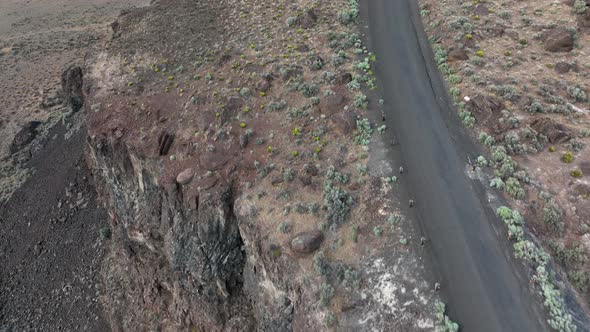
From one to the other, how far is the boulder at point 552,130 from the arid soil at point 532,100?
6cm

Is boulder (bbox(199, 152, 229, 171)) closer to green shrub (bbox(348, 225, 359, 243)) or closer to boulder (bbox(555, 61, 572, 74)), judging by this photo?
green shrub (bbox(348, 225, 359, 243))

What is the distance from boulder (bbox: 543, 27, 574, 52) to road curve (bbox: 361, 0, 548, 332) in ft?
30.6

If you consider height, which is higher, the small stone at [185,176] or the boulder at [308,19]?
the boulder at [308,19]

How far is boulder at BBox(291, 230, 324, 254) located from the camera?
24.5 meters

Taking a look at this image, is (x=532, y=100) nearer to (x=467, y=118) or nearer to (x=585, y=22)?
(x=467, y=118)

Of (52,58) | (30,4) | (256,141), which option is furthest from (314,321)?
(30,4)

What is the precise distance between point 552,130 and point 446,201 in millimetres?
8842

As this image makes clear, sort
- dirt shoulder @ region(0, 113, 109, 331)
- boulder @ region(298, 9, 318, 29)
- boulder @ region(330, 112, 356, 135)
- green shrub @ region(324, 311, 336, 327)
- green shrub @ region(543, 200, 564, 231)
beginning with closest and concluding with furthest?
green shrub @ region(324, 311, 336, 327) → green shrub @ region(543, 200, 564, 231) → boulder @ region(330, 112, 356, 135) → dirt shoulder @ region(0, 113, 109, 331) → boulder @ region(298, 9, 318, 29)

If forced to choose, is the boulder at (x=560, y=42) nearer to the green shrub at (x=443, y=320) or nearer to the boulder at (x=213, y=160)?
the green shrub at (x=443, y=320)

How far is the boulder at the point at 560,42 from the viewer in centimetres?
3422

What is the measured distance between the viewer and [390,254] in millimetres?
23875

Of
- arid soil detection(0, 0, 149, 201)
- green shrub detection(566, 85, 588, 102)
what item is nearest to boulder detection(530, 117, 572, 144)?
green shrub detection(566, 85, 588, 102)

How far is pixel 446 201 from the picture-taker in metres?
26.4

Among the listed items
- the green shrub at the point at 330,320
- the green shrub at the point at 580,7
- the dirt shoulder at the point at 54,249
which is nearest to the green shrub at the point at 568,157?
the green shrub at the point at 580,7
